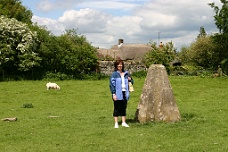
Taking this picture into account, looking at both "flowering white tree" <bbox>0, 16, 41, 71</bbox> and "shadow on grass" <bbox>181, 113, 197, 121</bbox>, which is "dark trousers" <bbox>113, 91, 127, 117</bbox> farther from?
"flowering white tree" <bbox>0, 16, 41, 71</bbox>

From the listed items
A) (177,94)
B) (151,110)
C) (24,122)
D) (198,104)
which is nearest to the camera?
(151,110)

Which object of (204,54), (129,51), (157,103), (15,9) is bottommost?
(157,103)

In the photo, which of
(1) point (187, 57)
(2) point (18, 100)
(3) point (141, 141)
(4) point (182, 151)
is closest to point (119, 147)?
(3) point (141, 141)

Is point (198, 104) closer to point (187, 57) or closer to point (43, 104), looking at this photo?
point (43, 104)

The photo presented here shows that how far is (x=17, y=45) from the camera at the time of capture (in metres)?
45.0

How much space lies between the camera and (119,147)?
10.7 meters

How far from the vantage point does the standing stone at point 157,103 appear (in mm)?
14297

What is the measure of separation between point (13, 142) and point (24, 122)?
3.98 m

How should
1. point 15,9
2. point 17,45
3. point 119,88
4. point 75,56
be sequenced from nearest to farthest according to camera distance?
point 119,88 → point 17,45 → point 75,56 → point 15,9

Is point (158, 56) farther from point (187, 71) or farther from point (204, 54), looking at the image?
point (204, 54)

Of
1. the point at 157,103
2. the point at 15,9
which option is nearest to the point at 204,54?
the point at 15,9

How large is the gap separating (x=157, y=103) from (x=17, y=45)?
33409 millimetres

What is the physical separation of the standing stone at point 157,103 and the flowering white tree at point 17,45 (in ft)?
102

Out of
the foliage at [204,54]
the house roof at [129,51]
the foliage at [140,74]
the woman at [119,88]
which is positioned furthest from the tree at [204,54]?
the woman at [119,88]
